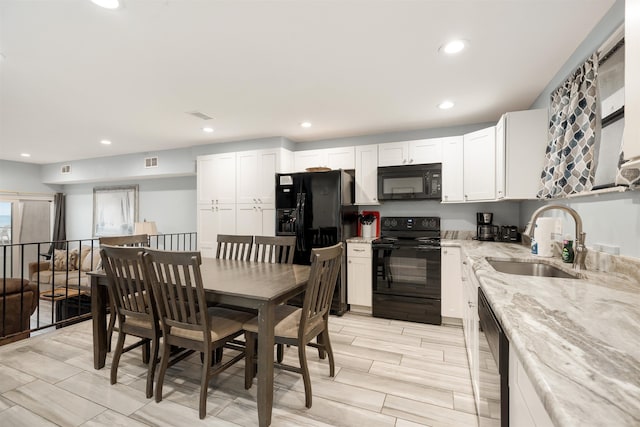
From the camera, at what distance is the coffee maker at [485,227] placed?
3514 mm

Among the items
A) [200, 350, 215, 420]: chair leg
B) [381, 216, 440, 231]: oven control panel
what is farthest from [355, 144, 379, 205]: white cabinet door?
[200, 350, 215, 420]: chair leg

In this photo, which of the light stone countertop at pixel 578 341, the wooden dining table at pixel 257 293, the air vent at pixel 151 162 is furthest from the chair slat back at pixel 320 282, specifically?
the air vent at pixel 151 162

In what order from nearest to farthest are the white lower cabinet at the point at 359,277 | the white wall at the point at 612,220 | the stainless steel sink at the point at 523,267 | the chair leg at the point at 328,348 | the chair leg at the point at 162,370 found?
the white wall at the point at 612,220
the chair leg at the point at 162,370
the stainless steel sink at the point at 523,267
the chair leg at the point at 328,348
the white lower cabinet at the point at 359,277

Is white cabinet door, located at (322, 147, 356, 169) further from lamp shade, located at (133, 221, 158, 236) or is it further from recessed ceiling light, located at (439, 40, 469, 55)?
lamp shade, located at (133, 221, 158, 236)

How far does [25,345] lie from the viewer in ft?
9.01

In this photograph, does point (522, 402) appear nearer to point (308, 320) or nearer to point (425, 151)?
point (308, 320)

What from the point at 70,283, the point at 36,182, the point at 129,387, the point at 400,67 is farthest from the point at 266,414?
the point at 36,182

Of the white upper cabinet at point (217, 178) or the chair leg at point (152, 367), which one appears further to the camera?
the white upper cabinet at point (217, 178)

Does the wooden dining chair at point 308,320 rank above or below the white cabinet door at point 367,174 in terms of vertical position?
below

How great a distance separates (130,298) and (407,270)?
8.97 ft

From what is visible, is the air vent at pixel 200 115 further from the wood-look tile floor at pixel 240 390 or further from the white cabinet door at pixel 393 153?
the wood-look tile floor at pixel 240 390

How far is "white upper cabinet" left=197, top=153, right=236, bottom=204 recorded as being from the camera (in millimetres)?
4492

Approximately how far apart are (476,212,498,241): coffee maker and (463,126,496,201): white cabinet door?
1.16ft

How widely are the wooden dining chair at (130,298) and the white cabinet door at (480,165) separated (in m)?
3.29
